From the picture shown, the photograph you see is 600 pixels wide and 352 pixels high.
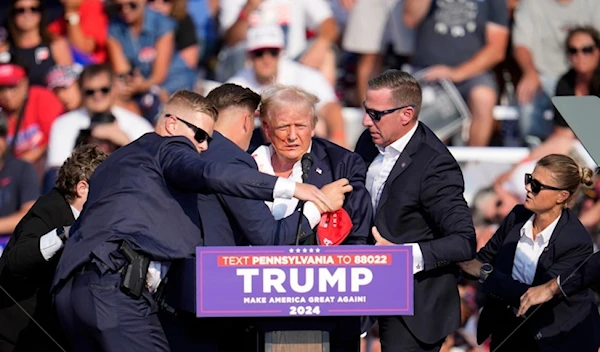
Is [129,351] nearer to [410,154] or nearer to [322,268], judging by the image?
[322,268]

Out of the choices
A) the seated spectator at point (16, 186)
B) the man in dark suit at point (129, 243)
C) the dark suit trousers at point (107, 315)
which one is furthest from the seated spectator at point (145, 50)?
the dark suit trousers at point (107, 315)

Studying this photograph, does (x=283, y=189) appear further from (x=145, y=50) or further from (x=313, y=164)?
(x=145, y=50)

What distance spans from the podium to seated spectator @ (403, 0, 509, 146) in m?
4.71

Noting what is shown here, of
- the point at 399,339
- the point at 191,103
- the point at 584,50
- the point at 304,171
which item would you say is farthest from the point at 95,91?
the point at 304,171

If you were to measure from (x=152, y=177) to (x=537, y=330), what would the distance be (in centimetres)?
202

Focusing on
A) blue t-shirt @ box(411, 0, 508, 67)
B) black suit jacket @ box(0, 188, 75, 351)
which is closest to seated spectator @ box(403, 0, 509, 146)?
blue t-shirt @ box(411, 0, 508, 67)

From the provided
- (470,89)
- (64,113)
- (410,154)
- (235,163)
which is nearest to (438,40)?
(470,89)

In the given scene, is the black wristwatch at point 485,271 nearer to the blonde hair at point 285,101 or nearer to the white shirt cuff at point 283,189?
the blonde hair at point 285,101

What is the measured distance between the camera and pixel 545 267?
6301 millimetres

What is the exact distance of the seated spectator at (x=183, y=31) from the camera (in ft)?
34.8

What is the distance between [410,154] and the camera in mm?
6348

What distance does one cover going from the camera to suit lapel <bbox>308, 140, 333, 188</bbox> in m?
6.27

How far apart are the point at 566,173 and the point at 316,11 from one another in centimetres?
443

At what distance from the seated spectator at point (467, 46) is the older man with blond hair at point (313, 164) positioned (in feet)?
11.9
